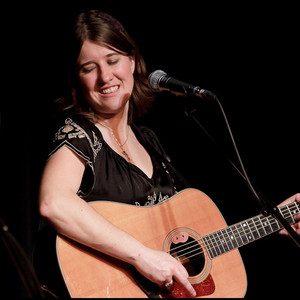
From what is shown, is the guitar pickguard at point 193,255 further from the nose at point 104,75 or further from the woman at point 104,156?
the nose at point 104,75

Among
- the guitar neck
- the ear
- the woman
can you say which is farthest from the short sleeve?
the guitar neck

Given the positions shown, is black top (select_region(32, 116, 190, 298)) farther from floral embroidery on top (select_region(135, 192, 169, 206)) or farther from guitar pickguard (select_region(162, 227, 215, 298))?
guitar pickguard (select_region(162, 227, 215, 298))

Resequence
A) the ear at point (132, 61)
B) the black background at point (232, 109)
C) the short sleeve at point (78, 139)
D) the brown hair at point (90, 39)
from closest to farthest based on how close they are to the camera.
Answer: the short sleeve at point (78, 139)
the brown hair at point (90, 39)
the ear at point (132, 61)
the black background at point (232, 109)

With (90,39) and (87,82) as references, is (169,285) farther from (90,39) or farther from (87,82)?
(90,39)

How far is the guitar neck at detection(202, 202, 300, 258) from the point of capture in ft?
6.69

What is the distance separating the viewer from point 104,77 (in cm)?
205

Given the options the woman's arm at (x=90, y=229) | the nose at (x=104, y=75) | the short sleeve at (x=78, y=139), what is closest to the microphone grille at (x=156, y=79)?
the nose at (x=104, y=75)

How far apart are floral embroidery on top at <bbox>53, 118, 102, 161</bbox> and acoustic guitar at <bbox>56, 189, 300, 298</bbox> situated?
327 mm

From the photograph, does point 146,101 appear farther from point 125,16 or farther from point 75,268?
point 75,268

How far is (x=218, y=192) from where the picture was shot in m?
2.93

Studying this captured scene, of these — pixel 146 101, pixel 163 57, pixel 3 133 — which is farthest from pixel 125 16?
pixel 3 133

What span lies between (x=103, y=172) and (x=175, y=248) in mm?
547

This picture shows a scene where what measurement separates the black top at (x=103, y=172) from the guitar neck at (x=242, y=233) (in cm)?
37

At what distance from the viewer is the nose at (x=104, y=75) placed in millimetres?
2057
